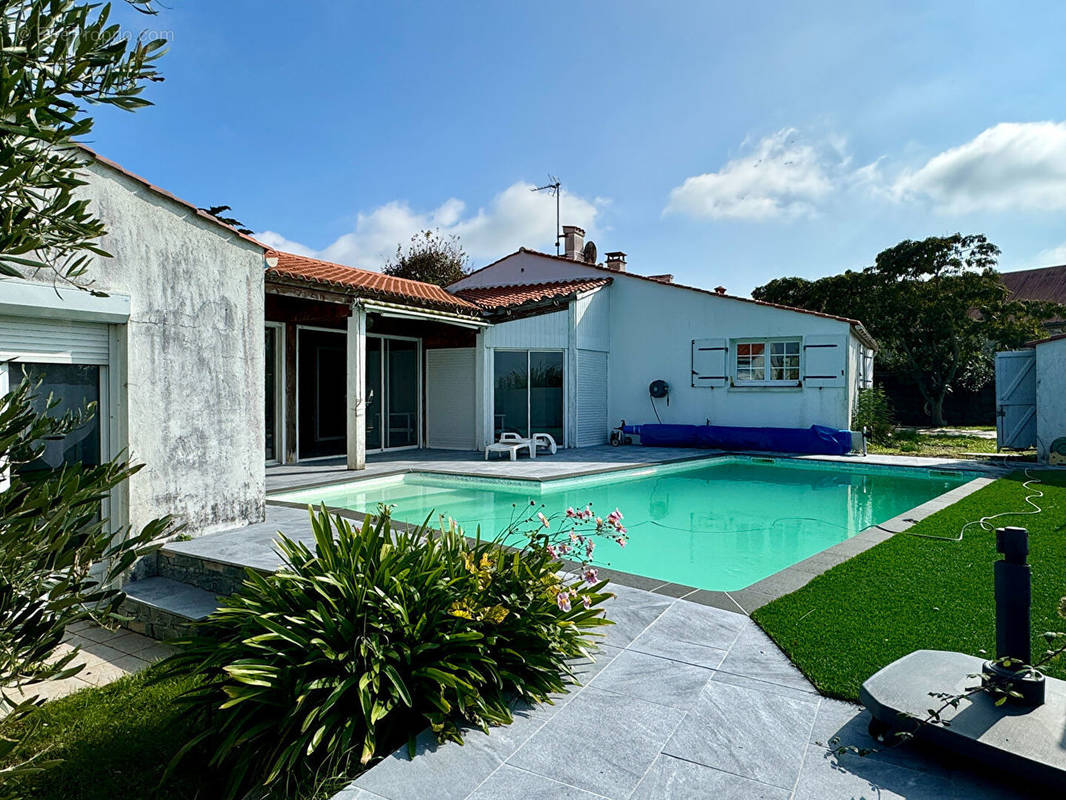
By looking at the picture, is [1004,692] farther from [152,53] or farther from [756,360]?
[756,360]

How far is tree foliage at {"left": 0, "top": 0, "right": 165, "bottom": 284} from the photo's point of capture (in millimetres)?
1699

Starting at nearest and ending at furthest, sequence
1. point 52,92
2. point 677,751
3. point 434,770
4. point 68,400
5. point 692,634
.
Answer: point 52,92 < point 434,770 < point 677,751 < point 692,634 < point 68,400

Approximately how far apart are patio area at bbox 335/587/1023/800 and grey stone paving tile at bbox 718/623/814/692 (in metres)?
0.01

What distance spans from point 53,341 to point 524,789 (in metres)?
5.24

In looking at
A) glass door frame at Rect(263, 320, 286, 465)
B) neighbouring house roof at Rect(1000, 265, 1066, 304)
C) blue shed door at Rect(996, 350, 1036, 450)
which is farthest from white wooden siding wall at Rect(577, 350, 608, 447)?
neighbouring house roof at Rect(1000, 265, 1066, 304)

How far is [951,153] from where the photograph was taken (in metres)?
16.2

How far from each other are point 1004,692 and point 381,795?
259 cm

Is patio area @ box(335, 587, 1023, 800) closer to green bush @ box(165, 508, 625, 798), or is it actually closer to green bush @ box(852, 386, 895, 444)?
green bush @ box(165, 508, 625, 798)

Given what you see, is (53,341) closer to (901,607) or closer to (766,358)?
(901,607)

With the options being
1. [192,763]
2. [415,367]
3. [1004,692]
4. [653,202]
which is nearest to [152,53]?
[192,763]

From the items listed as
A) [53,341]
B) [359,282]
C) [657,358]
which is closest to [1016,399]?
[657,358]

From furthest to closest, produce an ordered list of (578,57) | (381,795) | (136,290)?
(578,57) < (136,290) < (381,795)

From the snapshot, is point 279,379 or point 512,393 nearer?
point 279,379

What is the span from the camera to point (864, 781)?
8.67 ft
